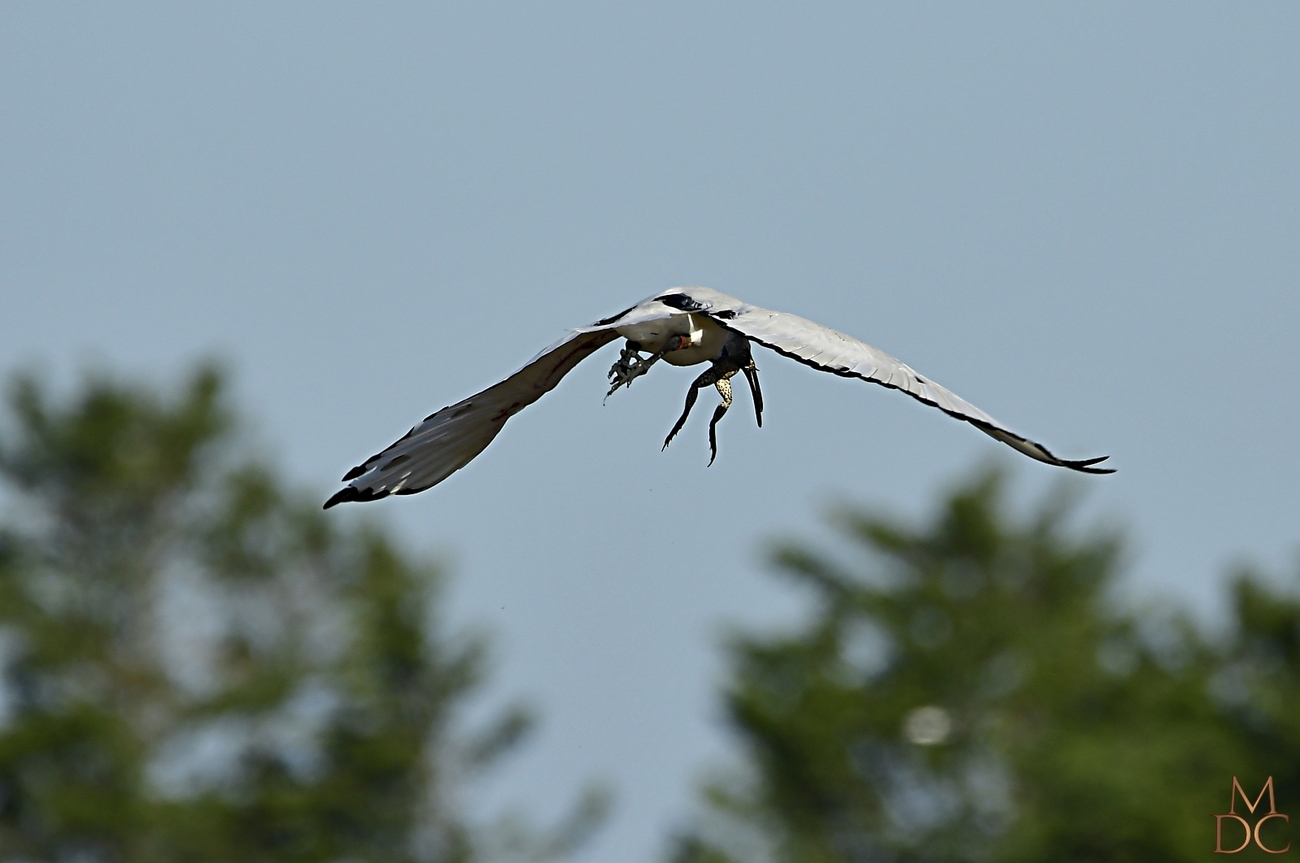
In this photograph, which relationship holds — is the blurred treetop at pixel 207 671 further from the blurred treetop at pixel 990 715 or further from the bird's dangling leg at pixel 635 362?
the bird's dangling leg at pixel 635 362

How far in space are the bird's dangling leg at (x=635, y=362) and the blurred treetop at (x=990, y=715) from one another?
1005 inches

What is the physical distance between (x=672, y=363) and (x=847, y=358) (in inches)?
57.7

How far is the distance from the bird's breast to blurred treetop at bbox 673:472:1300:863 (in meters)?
25.3

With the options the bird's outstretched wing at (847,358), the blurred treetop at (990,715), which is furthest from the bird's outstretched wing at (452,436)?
the blurred treetop at (990,715)

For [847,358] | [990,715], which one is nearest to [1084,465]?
[847,358]

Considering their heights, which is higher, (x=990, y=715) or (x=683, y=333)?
(x=990, y=715)

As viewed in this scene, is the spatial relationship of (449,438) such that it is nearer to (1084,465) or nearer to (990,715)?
(1084,465)

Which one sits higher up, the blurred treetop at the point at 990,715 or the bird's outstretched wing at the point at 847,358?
the blurred treetop at the point at 990,715

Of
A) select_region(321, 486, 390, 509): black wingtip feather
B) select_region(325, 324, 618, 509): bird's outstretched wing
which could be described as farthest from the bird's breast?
select_region(321, 486, 390, 509): black wingtip feather

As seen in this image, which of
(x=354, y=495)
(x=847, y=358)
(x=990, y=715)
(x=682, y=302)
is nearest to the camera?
(x=847, y=358)

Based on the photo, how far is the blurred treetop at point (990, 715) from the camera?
36188 mm

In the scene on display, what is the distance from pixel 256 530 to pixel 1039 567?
16902mm

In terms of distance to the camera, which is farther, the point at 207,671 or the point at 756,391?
the point at 207,671

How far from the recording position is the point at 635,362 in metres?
11.0
